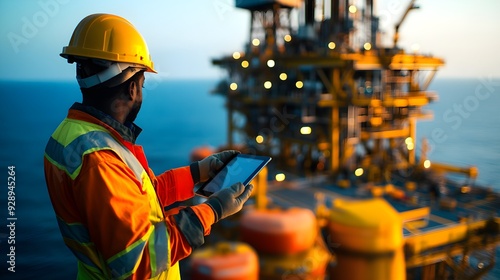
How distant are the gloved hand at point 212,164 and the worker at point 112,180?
0.40 m

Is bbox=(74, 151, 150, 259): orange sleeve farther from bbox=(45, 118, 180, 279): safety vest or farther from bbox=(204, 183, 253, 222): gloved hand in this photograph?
bbox=(204, 183, 253, 222): gloved hand

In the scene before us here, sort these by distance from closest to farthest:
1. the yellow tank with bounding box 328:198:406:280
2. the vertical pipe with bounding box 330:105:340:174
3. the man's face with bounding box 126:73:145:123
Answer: the man's face with bounding box 126:73:145:123, the yellow tank with bounding box 328:198:406:280, the vertical pipe with bounding box 330:105:340:174

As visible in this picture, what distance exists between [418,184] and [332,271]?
6.09m

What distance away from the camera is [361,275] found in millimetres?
8641

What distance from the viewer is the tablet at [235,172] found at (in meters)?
2.12

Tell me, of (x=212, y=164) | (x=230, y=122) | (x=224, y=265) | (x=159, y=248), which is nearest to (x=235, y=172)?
(x=212, y=164)

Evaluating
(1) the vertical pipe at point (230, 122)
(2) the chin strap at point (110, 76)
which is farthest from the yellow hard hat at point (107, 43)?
(1) the vertical pipe at point (230, 122)

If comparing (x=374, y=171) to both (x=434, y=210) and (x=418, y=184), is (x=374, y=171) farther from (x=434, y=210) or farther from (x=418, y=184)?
(x=434, y=210)

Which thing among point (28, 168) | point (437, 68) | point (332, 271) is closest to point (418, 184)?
point (437, 68)

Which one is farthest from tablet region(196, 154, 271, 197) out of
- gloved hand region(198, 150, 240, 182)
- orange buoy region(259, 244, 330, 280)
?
orange buoy region(259, 244, 330, 280)

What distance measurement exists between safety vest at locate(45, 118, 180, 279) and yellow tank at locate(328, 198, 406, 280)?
23.5 ft

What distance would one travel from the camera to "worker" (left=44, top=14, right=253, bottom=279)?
150 centimetres

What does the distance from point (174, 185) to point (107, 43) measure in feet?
2.84

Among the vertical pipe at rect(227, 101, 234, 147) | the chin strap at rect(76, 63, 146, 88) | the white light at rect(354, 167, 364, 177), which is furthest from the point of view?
the vertical pipe at rect(227, 101, 234, 147)
